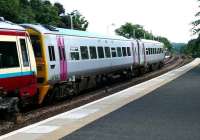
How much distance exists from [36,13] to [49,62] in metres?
59.8

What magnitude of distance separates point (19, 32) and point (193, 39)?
142 feet

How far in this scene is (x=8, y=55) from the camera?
1712cm

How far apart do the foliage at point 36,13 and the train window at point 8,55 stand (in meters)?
45.3

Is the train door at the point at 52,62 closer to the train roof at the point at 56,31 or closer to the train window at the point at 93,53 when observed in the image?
the train roof at the point at 56,31

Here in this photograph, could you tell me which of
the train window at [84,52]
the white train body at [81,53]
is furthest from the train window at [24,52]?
the train window at [84,52]

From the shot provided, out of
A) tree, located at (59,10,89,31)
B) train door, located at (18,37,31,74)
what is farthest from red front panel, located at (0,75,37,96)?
tree, located at (59,10,89,31)

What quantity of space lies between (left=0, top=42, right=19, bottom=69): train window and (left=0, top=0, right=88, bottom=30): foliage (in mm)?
45284

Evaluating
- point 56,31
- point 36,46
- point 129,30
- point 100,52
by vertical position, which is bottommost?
point 100,52

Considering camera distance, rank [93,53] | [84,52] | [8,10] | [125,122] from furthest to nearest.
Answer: [8,10], [93,53], [84,52], [125,122]

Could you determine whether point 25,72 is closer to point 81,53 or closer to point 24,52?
point 24,52

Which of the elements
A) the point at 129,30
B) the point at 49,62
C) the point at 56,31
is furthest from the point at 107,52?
the point at 129,30

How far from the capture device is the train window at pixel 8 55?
1680 centimetres

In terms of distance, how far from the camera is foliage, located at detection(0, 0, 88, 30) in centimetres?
6291

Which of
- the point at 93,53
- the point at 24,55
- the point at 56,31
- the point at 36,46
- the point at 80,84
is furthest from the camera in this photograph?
the point at 93,53
